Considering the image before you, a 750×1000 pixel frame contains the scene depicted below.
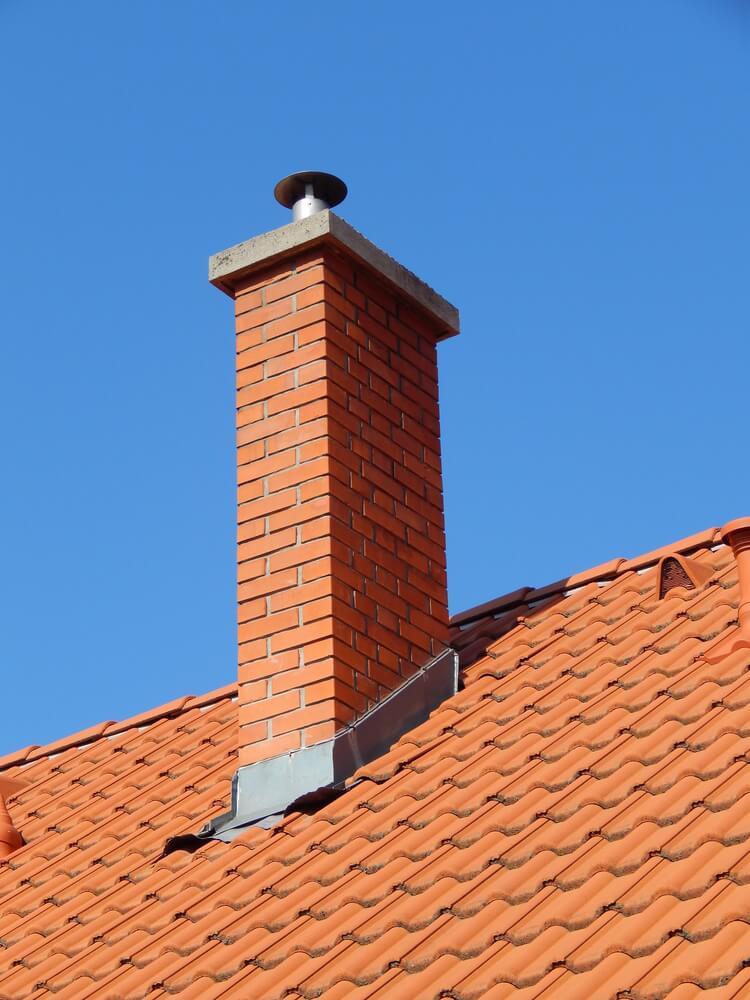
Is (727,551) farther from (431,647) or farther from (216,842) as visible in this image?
(216,842)

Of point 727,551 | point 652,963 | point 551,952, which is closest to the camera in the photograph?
point 652,963

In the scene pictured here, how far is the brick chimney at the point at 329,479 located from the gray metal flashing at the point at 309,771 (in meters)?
0.06

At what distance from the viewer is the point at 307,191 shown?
7867 millimetres

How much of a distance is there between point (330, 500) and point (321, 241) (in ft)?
3.94

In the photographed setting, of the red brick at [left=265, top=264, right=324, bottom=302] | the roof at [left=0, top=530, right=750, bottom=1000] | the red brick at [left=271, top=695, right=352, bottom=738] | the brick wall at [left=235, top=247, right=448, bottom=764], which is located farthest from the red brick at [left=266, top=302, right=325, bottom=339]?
the red brick at [left=271, top=695, right=352, bottom=738]

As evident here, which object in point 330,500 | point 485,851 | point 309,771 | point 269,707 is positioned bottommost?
point 485,851

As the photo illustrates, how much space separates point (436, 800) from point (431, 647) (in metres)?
1.38

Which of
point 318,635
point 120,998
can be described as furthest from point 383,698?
point 120,998

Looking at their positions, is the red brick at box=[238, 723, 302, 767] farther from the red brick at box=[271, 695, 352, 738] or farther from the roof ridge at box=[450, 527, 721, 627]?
the roof ridge at box=[450, 527, 721, 627]

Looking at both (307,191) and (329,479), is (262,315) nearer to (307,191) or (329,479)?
(307,191)

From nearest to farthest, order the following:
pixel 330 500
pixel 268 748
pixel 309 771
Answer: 1. pixel 309 771
2. pixel 268 748
3. pixel 330 500

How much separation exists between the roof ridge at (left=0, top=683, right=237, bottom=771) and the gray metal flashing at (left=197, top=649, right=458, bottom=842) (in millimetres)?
1611

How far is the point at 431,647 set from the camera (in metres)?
7.27

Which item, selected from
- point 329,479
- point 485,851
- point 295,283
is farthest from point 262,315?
point 485,851
